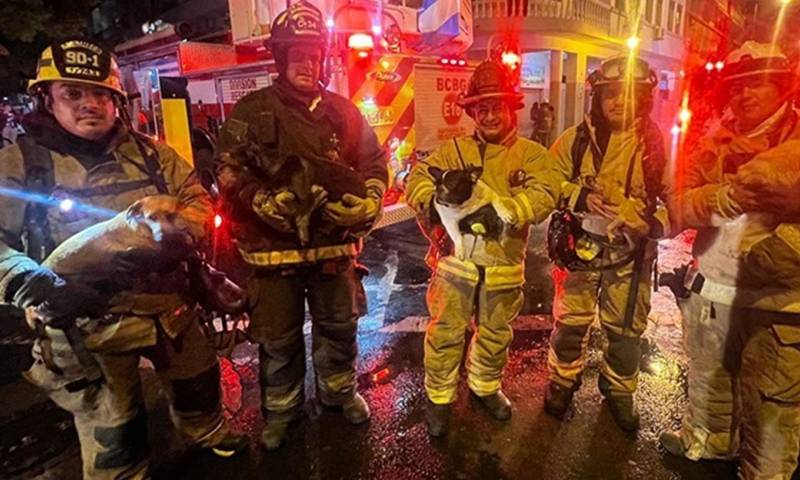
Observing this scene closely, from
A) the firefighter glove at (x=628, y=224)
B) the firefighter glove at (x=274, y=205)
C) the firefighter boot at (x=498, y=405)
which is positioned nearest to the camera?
the firefighter glove at (x=274, y=205)

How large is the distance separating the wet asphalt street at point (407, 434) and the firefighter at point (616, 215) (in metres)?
0.29

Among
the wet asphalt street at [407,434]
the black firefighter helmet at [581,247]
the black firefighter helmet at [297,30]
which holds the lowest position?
the wet asphalt street at [407,434]

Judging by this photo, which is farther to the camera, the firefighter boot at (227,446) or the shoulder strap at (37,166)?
the firefighter boot at (227,446)

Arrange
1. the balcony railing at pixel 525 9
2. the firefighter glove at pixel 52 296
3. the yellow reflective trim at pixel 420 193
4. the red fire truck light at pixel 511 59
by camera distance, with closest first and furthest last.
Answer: the firefighter glove at pixel 52 296 → the yellow reflective trim at pixel 420 193 → the red fire truck light at pixel 511 59 → the balcony railing at pixel 525 9

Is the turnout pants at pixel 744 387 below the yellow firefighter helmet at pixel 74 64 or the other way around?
below

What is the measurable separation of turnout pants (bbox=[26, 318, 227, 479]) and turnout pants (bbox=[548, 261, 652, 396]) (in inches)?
72.3

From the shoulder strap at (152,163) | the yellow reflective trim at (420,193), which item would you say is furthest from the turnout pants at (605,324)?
the shoulder strap at (152,163)

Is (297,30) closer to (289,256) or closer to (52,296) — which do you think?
(289,256)

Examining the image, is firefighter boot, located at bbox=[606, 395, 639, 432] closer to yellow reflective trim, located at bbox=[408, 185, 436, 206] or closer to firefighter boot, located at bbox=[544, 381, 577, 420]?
firefighter boot, located at bbox=[544, 381, 577, 420]

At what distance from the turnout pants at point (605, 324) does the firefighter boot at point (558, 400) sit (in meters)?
0.03

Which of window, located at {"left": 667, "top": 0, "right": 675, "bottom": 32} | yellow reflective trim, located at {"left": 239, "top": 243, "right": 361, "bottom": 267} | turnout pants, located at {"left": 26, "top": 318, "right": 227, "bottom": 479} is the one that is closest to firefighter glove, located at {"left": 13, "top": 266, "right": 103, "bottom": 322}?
turnout pants, located at {"left": 26, "top": 318, "right": 227, "bottom": 479}

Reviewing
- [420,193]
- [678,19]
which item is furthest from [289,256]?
[678,19]

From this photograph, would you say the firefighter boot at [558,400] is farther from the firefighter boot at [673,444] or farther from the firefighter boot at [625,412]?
the firefighter boot at [673,444]

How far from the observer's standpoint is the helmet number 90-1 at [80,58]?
1902mm
